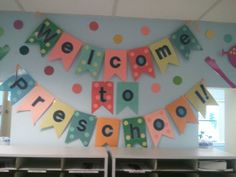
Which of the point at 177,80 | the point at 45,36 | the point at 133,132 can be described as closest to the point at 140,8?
the point at 177,80

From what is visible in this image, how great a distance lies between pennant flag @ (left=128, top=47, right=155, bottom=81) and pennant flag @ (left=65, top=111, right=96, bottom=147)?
1.96ft

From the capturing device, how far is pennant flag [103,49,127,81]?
2.63 m

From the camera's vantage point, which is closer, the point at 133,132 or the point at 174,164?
the point at 174,164

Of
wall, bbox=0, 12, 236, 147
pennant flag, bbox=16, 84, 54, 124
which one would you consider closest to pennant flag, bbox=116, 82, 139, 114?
wall, bbox=0, 12, 236, 147

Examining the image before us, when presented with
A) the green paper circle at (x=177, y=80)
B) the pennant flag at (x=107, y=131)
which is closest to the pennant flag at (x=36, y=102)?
the pennant flag at (x=107, y=131)

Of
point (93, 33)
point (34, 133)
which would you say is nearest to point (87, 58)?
point (93, 33)

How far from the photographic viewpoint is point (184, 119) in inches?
105

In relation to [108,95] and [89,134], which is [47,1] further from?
[89,134]

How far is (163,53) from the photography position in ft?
8.80

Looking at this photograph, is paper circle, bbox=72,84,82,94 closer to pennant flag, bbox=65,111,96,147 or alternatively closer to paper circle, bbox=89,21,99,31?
pennant flag, bbox=65,111,96,147

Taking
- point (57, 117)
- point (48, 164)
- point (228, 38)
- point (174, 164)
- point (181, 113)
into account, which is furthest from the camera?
point (228, 38)

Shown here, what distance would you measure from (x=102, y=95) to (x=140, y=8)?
86 centimetres

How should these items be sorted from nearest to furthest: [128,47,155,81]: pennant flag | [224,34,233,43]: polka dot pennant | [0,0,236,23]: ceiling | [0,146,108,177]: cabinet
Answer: [0,146,108,177]: cabinet → [0,0,236,23]: ceiling → [128,47,155,81]: pennant flag → [224,34,233,43]: polka dot pennant

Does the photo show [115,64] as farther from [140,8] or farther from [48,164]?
[48,164]
